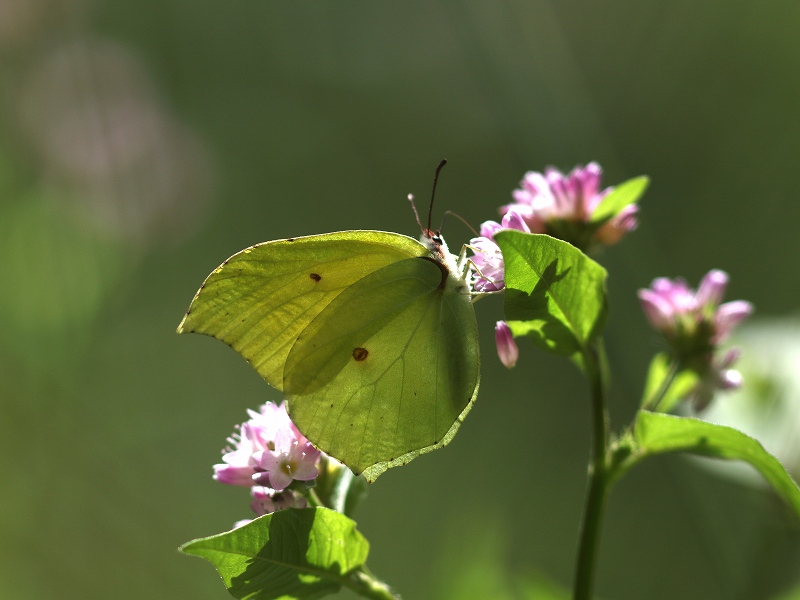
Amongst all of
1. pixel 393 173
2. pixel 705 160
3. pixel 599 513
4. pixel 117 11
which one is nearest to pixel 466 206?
pixel 393 173

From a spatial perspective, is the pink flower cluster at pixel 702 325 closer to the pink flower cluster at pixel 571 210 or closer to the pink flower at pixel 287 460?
the pink flower cluster at pixel 571 210

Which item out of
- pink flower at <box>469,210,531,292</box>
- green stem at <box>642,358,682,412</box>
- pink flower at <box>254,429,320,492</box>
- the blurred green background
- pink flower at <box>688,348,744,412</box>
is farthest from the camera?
the blurred green background

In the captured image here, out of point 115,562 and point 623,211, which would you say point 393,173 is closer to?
point 115,562

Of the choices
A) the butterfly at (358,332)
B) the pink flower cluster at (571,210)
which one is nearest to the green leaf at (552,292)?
the butterfly at (358,332)

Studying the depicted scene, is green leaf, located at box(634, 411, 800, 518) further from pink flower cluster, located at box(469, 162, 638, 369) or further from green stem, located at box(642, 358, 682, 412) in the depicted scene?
pink flower cluster, located at box(469, 162, 638, 369)

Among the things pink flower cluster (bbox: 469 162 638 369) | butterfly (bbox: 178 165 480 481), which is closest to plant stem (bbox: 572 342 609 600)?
A: butterfly (bbox: 178 165 480 481)
